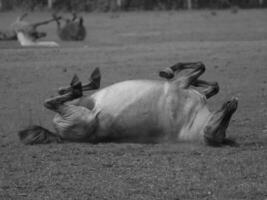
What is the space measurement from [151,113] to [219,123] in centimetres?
70

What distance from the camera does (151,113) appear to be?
302 inches

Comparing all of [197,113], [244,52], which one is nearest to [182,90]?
[197,113]

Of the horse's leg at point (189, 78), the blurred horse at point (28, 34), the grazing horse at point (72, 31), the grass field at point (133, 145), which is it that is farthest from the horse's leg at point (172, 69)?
the grazing horse at point (72, 31)

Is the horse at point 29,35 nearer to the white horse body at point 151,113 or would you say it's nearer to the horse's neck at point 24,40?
the horse's neck at point 24,40

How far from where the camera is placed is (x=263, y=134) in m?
8.40

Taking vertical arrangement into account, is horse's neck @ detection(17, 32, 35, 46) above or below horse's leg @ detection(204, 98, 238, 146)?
below

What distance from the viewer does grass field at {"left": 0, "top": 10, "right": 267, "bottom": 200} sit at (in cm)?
604

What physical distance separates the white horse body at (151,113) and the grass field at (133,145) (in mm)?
126

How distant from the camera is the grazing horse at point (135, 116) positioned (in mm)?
7633

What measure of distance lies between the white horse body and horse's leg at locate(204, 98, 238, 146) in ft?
0.49

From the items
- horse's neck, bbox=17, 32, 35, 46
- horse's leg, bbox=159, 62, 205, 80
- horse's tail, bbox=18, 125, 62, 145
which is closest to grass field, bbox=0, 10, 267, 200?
horse's tail, bbox=18, 125, 62, 145

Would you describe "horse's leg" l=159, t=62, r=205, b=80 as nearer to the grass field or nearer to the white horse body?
the white horse body

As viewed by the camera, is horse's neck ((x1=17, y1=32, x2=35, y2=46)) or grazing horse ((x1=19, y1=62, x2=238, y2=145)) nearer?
grazing horse ((x1=19, y1=62, x2=238, y2=145))

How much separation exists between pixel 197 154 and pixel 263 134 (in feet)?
4.55
